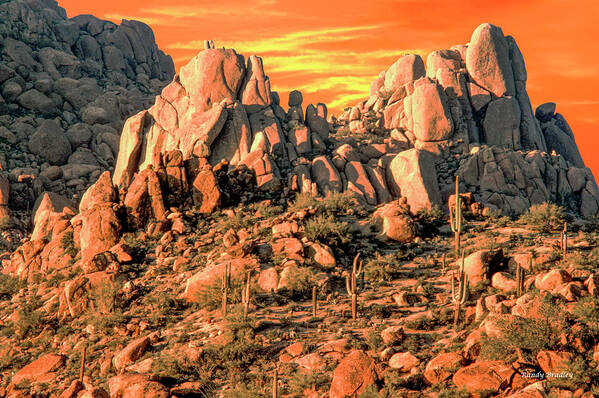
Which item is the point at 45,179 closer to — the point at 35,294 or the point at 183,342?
the point at 35,294

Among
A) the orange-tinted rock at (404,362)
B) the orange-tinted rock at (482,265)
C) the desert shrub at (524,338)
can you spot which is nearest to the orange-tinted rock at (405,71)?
the orange-tinted rock at (482,265)

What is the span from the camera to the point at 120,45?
120 meters

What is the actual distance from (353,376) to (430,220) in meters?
20.5

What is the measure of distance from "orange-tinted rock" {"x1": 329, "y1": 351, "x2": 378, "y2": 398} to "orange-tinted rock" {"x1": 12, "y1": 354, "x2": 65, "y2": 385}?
1427 cm

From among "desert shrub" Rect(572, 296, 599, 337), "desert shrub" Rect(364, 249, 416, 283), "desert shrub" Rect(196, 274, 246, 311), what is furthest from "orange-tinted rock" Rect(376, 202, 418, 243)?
"desert shrub" Rect(572, 296, 599, 337)

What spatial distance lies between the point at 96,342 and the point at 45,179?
169 ft

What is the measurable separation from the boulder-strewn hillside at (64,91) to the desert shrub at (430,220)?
50.8 m

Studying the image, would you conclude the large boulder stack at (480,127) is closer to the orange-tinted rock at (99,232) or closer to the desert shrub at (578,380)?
the orange-tinted rock at (99,232)

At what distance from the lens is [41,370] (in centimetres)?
2728

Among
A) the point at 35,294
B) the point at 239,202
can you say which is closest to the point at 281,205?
the point at 239,202

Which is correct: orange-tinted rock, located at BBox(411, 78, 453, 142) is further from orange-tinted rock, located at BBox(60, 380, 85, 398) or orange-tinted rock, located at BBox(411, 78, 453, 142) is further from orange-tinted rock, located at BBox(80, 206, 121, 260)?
orange-tinted rock, located at BBox(60, 380, 85, 398)

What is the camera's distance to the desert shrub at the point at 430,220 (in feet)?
124

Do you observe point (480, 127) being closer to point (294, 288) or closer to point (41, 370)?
point (294, 288)

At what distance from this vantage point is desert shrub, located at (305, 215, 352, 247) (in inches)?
1330
